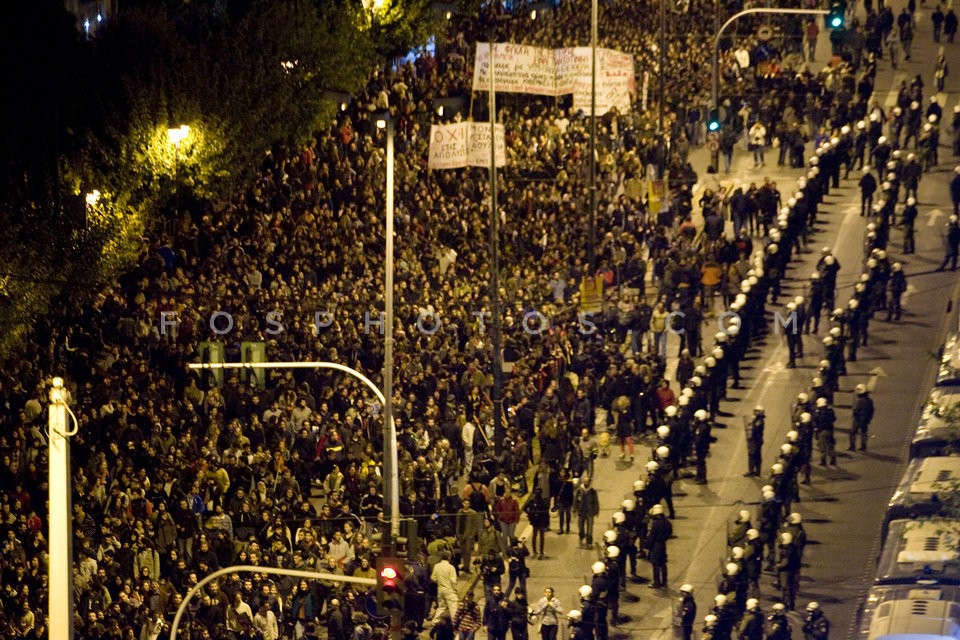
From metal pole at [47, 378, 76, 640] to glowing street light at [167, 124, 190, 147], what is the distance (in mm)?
24123

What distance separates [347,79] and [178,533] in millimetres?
19141

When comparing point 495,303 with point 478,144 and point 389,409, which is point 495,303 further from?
point 389,409

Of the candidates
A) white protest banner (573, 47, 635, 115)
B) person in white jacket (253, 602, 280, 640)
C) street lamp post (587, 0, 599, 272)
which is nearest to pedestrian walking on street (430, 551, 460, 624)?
person in white jacket (253, 602, 280, 640)

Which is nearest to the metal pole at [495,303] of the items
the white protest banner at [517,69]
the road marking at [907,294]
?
the white protest banner at [517,69]

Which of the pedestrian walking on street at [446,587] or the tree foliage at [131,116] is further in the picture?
the tree foliage at [131,116]

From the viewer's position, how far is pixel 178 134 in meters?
48.3

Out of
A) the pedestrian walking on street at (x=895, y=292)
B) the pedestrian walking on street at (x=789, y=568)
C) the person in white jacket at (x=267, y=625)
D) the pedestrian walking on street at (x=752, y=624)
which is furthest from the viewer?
the pedestrian walking on street at (x=895, y=292)

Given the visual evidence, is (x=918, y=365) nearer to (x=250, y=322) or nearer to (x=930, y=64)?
(x=250, y=322)

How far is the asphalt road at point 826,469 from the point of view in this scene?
40906mm

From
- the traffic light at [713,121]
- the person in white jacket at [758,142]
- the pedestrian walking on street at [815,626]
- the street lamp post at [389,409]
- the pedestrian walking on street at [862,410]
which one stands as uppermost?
the traffic light at [713,121]

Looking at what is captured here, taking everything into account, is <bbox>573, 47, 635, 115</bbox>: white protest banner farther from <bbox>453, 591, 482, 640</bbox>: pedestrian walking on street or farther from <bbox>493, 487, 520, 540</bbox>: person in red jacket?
<bbox>453, 591, 482, 640</bbox>: pedestrian walking on street

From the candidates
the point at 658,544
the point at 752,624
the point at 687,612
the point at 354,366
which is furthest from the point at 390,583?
the point at 354,366

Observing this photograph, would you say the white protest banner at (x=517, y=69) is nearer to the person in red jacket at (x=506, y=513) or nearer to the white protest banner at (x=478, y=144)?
the white protest banner at (x=478, y=144)

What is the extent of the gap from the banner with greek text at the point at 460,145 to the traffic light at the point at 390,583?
1830 cm
